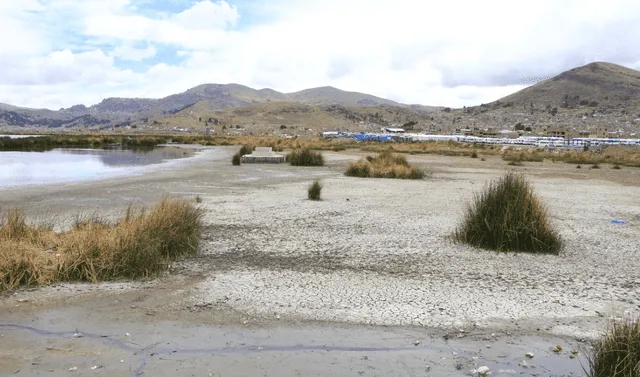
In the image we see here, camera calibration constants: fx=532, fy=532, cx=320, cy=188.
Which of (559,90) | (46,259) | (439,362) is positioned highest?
(559,90)

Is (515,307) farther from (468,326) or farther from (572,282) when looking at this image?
(572,282)

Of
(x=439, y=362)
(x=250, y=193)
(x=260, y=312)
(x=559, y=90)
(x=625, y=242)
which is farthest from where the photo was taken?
(x=559, y=90)

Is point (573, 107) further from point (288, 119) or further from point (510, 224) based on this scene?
point (510, 224)

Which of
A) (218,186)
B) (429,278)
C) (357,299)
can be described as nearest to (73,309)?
(357,299)

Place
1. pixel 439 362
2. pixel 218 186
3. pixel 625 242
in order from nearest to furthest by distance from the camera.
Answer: pixel 439 362 < pixel 625 242 < pixel 218 186

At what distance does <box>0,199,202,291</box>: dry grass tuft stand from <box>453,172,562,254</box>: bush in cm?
496

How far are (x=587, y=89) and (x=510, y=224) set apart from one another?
16833cm

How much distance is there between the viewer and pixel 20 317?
227 inches

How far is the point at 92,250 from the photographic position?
739 centimetres

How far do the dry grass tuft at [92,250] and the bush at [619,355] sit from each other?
5514 mm

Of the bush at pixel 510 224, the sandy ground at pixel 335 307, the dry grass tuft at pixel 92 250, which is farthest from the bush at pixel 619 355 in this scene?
the dry grass tuft at pixel 92 250

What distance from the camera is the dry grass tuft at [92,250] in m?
6.95

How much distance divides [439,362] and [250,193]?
12.5m

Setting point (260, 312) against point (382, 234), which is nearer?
point (260, 312)
